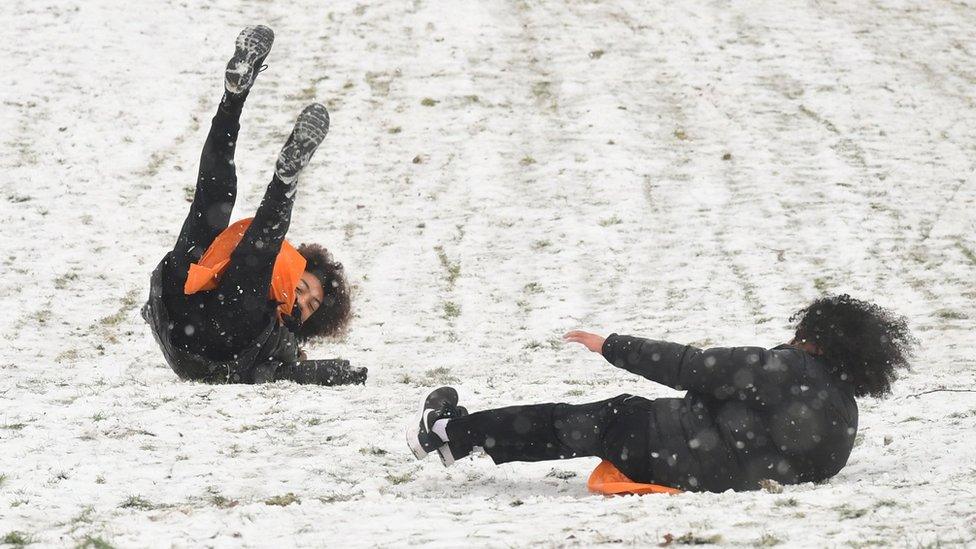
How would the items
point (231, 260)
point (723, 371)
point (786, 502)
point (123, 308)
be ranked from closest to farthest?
point (786, 502) < point (723, 371) < point (231, 260) < point (123, 308)

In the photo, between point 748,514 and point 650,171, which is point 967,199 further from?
point 748,514

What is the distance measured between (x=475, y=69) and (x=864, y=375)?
390 inches

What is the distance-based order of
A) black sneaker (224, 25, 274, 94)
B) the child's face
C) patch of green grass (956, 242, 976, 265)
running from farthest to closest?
1. patch of green grass (956, 242, 976, 265)
2. the child's face
3. black sneaker (224, 25, 274, 94)

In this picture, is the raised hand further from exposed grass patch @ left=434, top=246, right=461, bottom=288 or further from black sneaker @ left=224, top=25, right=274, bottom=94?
exposed grass patch @ left=434, top=246, right=461, bottom=288

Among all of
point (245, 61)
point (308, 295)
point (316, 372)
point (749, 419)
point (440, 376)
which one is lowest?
point (440, 376)

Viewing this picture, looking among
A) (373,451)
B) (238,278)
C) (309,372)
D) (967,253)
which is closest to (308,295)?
(309,372)

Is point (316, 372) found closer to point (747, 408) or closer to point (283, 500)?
point (283, 500)

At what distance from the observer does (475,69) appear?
13.3m

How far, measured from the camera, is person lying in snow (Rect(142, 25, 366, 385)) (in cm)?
542

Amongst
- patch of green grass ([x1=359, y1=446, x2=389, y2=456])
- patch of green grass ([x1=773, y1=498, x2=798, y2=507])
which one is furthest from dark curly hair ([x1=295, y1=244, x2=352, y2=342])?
patch of green grass ([x1=773, y1=498, x2=798, y2=507])

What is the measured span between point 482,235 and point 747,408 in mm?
6035

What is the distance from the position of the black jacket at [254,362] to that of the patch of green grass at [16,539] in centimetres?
245

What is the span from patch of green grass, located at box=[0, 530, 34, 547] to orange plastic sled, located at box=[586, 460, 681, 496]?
2.25 metres

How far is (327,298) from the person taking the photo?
6.52 meters
